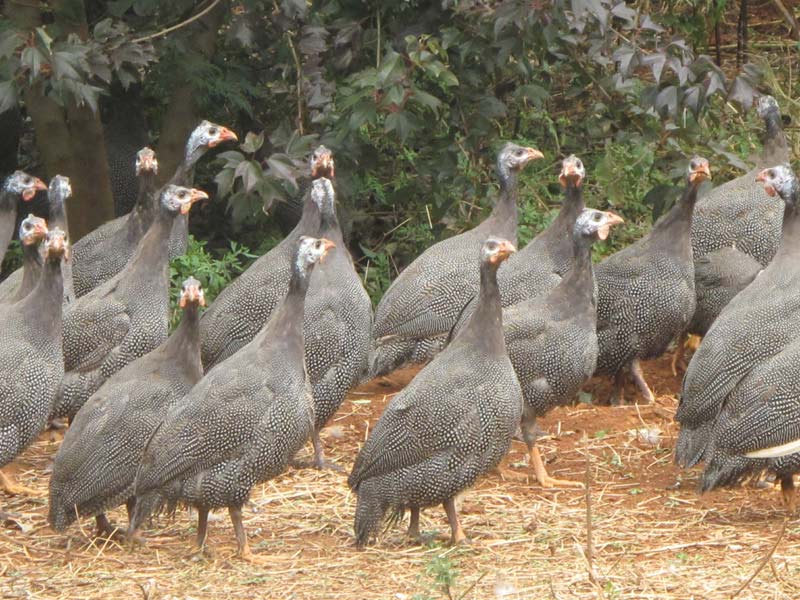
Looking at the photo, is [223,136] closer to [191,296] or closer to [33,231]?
[33,231]

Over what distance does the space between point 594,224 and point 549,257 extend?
68 cm

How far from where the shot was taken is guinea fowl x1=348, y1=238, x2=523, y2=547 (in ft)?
18.5

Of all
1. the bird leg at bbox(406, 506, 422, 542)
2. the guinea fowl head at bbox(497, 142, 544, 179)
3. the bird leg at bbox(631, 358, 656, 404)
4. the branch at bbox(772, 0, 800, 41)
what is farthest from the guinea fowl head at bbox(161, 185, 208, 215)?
the branch at bbox(772, 0, 800, 41)

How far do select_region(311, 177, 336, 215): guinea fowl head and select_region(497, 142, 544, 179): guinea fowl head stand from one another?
3.25 ft

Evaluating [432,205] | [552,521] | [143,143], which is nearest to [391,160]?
[432,205]

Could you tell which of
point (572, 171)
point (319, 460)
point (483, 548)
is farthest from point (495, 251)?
point (572, 171)

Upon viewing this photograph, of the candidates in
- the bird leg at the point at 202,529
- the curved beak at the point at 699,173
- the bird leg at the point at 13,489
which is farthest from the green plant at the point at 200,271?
the bird leg at the point at 202,529

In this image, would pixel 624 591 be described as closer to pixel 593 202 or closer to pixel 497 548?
pixel 497 548

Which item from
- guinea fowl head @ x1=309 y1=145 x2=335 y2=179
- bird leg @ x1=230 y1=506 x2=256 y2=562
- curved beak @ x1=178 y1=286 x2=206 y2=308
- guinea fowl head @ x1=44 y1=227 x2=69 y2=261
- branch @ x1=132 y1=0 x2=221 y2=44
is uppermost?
branch @ x1=132 y1=0 x2=221 y2=44

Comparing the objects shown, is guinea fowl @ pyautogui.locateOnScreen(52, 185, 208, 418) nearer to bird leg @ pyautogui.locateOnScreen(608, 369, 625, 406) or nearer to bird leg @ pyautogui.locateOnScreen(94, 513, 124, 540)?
bird leg @ pyautogui.locateOnScreen(94, 513, 124, 540)

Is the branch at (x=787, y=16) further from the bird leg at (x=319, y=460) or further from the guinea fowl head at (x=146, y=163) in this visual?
the bird leg at (x=319, y=460)

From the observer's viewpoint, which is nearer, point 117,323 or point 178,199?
point 117,323

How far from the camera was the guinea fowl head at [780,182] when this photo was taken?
285 inches

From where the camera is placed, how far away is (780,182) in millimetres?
7277
